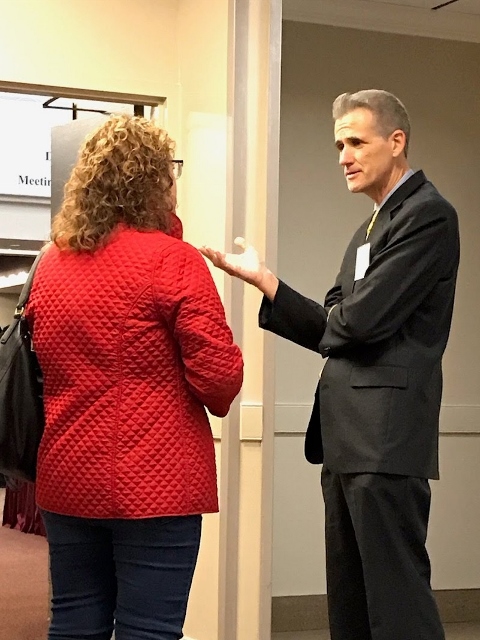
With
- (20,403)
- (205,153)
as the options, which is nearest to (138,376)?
(20,403)

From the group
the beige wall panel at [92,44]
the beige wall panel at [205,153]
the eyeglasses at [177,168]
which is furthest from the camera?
the beige wall panel at [92,44]

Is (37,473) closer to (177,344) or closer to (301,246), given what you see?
(177,344)

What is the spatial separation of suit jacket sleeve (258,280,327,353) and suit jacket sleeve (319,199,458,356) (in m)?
0.14

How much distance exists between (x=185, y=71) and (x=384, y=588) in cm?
210

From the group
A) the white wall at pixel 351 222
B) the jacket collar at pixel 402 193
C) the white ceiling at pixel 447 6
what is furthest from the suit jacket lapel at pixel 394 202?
the white ceiling at pixel 447 6

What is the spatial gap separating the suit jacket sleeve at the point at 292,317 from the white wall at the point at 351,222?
160 centimetres

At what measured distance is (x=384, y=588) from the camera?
210 centimetres

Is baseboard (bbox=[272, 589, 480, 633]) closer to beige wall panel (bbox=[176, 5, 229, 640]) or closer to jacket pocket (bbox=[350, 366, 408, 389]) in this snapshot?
beige wall panel (bbox=[176, 5, 229, 640])

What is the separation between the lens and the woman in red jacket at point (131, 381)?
1.80 meters

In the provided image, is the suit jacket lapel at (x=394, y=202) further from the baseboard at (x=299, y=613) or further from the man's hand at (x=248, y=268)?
the baseboard at (x=299, y=613)

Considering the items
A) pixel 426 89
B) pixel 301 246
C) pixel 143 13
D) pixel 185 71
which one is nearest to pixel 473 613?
pixel 301 246

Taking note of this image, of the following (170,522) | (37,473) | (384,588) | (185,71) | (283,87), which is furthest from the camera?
(283,87)

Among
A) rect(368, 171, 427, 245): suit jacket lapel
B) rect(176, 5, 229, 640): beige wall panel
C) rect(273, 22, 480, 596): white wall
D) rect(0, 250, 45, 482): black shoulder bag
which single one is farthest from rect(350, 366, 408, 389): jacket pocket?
rect(273, 22, 480, 596): white wall

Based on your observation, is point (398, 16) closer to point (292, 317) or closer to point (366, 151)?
point (366, 151)
